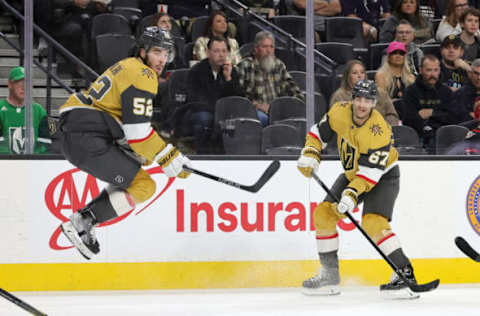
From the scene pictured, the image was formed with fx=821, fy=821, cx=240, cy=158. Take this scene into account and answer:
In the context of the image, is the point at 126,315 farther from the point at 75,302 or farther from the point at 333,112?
the point at 333,112

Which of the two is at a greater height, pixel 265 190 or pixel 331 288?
pixel 265 190

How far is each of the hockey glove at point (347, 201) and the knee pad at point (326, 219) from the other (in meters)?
0.24

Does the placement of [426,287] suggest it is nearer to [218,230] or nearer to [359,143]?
[359,143]

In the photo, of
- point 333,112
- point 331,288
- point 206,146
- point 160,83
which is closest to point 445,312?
point 331,288

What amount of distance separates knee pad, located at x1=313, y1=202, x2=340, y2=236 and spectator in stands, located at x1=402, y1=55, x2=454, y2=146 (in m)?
0.87

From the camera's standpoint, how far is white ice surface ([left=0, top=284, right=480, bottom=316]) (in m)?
4.39

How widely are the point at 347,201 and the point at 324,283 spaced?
0.61 m

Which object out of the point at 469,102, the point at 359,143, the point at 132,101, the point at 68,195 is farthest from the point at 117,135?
the point at 469,102

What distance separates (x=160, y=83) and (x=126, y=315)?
5.38 feet

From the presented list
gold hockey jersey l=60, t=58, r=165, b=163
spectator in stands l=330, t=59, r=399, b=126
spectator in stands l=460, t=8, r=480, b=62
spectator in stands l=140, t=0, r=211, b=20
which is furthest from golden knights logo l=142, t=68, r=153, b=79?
spectator in stands l=460, t=8, r=480, b=62

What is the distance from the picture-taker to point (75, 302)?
483 centimetres

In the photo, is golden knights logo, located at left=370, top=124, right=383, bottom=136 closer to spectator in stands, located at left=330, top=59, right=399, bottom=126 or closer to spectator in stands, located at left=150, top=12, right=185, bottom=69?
spectator in stands, located at left=330, top=59, right=399, bottom=126

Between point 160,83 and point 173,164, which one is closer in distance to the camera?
A: point 173,164

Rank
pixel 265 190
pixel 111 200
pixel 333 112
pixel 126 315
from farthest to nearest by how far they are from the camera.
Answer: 1. pixel 265 190
2. pixel 333 112
3. pixel 111 200
4. pixel 126 315
